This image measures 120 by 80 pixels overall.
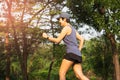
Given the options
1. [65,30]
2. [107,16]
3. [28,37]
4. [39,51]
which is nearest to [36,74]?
→ [39,51]

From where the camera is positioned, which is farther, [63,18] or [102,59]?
[102,59]

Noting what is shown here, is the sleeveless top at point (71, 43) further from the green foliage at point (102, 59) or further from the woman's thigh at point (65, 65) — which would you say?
the green foliage at point (102, 59)

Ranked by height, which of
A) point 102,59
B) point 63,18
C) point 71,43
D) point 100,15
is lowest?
point 102,59

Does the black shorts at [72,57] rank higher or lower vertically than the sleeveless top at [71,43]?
lower

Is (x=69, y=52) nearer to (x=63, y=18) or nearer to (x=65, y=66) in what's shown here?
(x=65, y=66)

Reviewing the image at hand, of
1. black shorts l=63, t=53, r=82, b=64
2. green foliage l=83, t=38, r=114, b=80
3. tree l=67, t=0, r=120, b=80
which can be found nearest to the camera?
black shorts l=63, t=53, r=82, b=64

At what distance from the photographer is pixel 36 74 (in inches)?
Result: 2864

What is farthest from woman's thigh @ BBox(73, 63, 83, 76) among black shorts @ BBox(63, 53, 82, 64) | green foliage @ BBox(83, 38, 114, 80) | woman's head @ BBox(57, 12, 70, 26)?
green foliage @ BBox(83, 38, 114, 80)

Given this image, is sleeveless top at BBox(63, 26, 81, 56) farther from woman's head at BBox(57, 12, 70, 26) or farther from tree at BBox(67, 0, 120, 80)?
tree at BBox(67, 0, 120, 80)

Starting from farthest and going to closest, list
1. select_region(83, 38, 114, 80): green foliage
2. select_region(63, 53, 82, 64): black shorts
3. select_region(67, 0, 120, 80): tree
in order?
select_region(83, 38, 114, 80): green foliage < select_region(67, 0, 120, 80): tree < select_region(63, 53, 82, 64): black shorts

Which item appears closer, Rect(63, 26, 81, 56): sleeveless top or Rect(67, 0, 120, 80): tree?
Rect(63, 26, 81, 56): sleeveless top

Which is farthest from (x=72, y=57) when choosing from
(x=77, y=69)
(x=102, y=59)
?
(x=102, y=59)

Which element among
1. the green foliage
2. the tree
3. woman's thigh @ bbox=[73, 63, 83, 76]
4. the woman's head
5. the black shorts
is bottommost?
the green foliage

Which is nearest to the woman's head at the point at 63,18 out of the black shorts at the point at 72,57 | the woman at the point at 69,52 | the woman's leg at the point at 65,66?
the woman at the point at 69,52
